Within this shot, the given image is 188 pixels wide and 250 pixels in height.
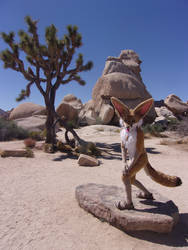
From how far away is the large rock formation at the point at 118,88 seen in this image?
16703mm

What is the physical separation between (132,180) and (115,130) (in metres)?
11.2

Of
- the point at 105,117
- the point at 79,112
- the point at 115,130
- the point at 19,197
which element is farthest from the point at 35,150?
the point at 79,112

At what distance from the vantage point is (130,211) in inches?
95.3

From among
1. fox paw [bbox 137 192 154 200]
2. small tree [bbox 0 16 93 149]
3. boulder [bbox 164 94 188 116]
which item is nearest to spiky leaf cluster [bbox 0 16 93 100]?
small tree [bbox 0 16 93 149]

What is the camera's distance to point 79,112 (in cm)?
1970

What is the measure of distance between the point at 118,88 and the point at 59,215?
585 inches

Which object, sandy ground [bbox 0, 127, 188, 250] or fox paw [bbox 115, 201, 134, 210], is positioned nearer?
sandy ground [bbox 0, 127, 188, 250]

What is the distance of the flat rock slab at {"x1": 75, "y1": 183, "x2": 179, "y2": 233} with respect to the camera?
2225 mm

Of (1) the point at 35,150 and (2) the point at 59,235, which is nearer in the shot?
(2) the point at 59,235

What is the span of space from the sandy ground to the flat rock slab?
14 cm

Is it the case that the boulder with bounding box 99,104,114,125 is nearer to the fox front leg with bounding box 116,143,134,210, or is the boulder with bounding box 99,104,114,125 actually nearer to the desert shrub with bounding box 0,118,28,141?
the desert shrub with bounding box 0,118,28,141

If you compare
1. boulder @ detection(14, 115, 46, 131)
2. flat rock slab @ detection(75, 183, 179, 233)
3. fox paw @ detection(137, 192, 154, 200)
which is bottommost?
flat rock slab @ detection(75, 183, 179, 233)

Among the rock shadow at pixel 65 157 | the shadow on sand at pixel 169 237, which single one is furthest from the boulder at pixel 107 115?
the shadow on sand at pixel 169 237

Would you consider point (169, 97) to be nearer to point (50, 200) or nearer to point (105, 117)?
point (105, 117)
